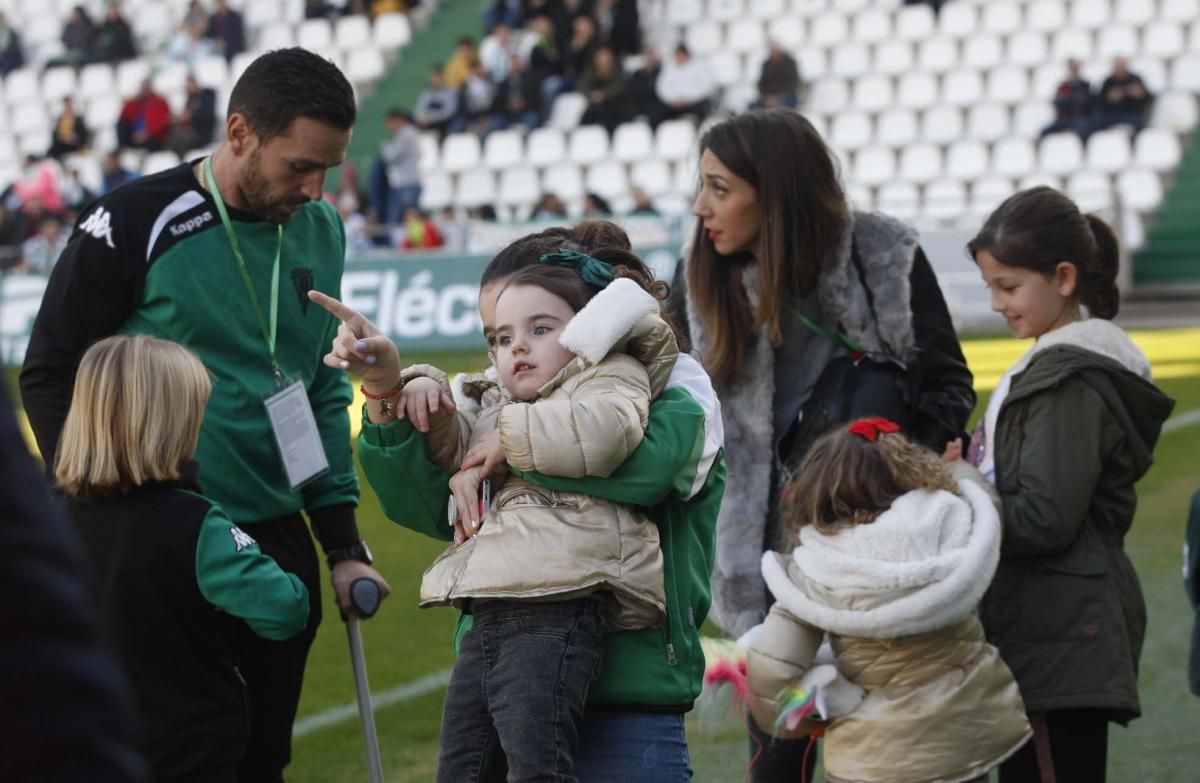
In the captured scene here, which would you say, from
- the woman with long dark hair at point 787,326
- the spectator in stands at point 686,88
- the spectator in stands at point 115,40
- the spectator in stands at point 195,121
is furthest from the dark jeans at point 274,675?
the spectator in stands at point 115,40

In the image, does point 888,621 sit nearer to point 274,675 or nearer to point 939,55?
point 274,675

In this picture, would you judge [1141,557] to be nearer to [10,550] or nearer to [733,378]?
[733,378]

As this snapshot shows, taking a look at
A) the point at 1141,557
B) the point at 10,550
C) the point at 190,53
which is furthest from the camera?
the point at 190,53

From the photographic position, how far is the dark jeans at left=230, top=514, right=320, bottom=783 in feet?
11.8

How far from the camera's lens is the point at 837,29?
24.7m

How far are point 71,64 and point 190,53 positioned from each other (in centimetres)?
301

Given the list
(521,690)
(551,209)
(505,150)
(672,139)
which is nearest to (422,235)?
(551,209)

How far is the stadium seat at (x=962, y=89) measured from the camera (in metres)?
23.0

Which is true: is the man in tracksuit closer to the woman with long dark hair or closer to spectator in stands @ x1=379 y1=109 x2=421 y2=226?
the woman with long dark hair

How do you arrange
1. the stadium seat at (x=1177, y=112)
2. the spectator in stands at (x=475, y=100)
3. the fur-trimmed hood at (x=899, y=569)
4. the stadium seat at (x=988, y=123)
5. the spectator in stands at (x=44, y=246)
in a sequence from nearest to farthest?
the fur-trimmed hood at (x=899, y=569) → the stadium seat at (x=1177, y=112) → the stadium seat at (x=988, y=123) → the spectator in stands at (x=44, y=246) → the spectator in stands at (x=475, y=100)

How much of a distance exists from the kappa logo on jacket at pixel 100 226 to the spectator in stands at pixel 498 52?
22.2m

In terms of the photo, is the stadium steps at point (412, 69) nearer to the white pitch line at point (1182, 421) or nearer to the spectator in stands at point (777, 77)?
the spectator in stands at point (777, 77)

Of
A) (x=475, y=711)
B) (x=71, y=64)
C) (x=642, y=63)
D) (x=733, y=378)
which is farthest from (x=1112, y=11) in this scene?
(x=475, y=711)

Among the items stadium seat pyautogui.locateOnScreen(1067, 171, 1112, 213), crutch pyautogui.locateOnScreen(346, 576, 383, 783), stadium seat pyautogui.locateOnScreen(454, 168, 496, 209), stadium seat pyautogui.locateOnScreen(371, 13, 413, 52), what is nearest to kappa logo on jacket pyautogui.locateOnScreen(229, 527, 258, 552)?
crutch pyautogui.locateOnScreen(346, 576, 383, 783)
